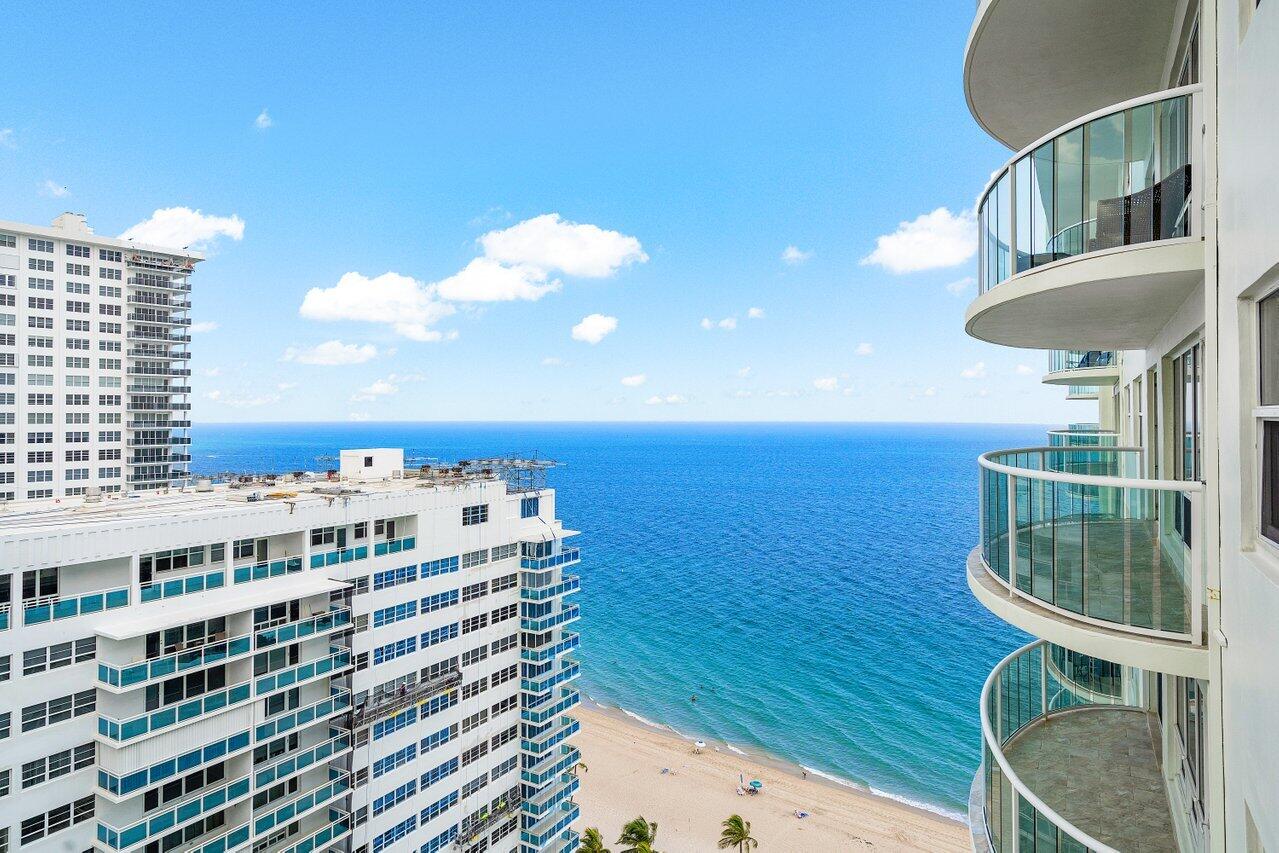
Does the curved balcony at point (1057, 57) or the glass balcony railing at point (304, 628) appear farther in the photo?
the glass balcony railing at point (304, 628)

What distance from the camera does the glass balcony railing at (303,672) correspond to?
20281 millimetres

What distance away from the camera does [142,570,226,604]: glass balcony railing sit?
18.6 metres

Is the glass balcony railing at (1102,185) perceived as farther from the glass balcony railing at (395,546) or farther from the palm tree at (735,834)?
the palm tree at (735,834)

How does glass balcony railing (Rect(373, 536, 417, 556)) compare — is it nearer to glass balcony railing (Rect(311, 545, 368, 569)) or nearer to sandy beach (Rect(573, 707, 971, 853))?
glass balcony railing (Rect(311, 545, 368, 569))

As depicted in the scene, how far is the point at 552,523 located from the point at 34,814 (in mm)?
19253

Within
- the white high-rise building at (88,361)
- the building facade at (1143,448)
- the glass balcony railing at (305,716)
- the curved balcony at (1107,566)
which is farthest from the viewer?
the white high-rise building at (88,361)

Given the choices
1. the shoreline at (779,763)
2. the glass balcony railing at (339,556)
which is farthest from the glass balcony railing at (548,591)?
the shoreline at (779,763)

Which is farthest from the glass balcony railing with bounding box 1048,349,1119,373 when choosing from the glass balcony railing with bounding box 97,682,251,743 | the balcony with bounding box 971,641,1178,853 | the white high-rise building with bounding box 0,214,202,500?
the white high-rise building with bounding box 0,214,202,500

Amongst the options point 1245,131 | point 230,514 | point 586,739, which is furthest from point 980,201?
point 586,739

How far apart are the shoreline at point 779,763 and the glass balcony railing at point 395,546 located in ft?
110

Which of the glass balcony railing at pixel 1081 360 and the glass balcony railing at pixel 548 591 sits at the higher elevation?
the glass balcony railing at pixel 1081 360

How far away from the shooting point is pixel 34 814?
16.7 meters

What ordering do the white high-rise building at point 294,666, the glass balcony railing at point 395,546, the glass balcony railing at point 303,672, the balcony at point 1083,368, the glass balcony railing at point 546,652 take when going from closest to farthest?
the white high-rise building at point 294,666 → the balcony at point 1083,368 → the glass balcony railing at point 303,672 → the glass balcony railing at point 395,546 → the glass balcony railing at point 546,652

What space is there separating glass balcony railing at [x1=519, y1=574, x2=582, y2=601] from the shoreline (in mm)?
25702
